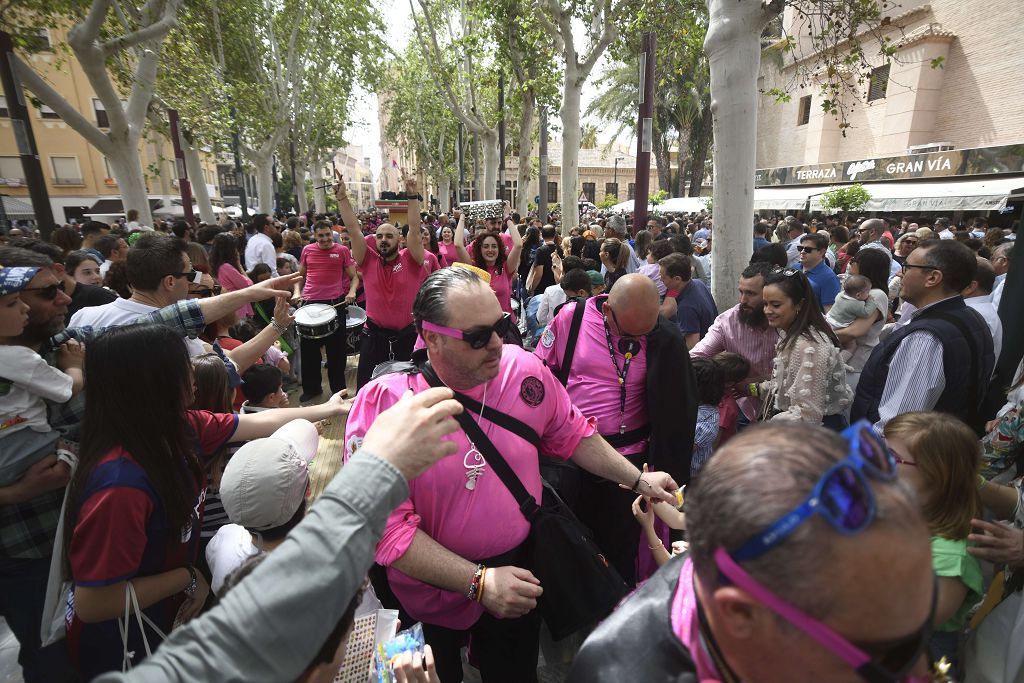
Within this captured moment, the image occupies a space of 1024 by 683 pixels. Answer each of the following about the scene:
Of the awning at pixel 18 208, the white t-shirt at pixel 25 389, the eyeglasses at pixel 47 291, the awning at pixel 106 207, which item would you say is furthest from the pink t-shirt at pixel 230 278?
the awning at pixel 106 207

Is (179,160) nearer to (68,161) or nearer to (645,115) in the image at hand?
(645,115)

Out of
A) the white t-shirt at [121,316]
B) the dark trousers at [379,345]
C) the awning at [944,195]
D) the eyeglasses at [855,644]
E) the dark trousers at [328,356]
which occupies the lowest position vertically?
the dark trousers at [328,356]

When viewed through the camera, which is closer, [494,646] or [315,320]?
[494,646]

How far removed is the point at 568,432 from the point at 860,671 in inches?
59.2

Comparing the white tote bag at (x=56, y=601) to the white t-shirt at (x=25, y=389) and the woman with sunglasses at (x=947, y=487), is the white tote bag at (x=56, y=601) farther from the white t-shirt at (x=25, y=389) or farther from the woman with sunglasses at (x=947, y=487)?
the woman with sunglasses at (x=947, y=487)

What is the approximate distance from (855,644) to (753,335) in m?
3.20

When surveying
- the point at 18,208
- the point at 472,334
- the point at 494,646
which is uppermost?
the point at 18,208

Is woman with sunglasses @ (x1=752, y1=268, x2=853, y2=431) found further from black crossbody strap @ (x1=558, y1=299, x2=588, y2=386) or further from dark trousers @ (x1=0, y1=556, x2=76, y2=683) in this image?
dark trousers @ (x1=0, y1=556, x2=76, y2=683)

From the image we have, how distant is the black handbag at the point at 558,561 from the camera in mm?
1926

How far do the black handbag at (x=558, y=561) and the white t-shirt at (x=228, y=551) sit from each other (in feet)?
2.98

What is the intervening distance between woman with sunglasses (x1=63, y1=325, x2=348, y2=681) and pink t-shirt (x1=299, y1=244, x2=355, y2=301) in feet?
16.4

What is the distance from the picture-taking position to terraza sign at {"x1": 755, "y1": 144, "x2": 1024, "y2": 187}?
17.1 metres

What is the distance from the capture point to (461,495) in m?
1.89

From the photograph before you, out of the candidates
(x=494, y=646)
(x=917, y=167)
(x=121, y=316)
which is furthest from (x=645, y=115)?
(x=917, y=167)
